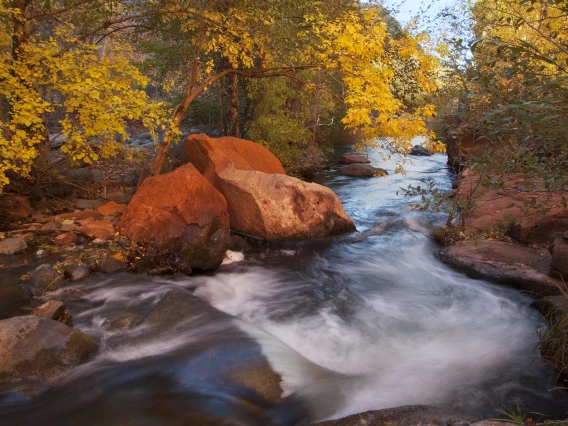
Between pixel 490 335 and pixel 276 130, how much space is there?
9.92 m

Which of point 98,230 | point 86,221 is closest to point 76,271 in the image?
point 98,230

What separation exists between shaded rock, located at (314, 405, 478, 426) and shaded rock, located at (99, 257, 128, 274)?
4.11 metres

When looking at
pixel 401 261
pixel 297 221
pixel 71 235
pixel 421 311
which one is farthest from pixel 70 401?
pixel 401 261

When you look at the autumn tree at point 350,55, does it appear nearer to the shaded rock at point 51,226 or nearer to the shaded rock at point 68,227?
the shaded rock at point 68,227

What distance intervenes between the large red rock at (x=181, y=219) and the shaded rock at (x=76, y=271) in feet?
3.33

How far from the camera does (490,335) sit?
5930 millimetres

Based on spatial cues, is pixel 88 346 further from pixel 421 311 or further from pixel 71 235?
pixel 421 311

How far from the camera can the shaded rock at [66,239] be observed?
23.2 ft

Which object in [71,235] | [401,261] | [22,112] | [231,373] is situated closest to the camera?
[231,373]

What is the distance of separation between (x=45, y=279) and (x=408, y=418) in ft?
15.6

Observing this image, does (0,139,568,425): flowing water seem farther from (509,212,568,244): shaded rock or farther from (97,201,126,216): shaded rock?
(97,201,126,216): shaded rock

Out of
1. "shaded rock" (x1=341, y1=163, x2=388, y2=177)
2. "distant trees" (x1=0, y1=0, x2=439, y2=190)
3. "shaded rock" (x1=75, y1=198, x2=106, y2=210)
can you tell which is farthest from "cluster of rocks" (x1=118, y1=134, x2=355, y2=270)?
"shaded rock" (x1=341, y1=163, x2=388, y2=177)

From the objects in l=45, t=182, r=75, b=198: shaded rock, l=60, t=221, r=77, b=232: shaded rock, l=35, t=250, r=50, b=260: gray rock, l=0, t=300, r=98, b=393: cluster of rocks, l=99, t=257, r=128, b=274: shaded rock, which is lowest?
l=0, t=300, r=98, b=393: cluster of rocks

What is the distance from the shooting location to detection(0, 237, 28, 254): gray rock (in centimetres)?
655
